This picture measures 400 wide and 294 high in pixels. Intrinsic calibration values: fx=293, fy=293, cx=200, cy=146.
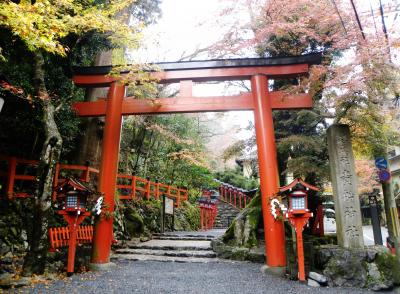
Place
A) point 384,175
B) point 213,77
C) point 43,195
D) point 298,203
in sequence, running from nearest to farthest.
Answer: point 43,195 < point 298,203 < point 384,175 < point 213,77

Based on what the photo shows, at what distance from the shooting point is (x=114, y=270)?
23.8ft

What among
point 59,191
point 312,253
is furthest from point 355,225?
point 59,191

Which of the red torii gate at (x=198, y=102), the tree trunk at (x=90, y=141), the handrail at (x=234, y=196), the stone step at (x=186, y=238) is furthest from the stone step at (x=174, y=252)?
the handrail at (x=234, y=196)

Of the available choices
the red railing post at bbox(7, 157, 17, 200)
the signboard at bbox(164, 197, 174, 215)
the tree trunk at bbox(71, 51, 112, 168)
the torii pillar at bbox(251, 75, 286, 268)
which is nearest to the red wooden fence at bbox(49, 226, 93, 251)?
the red railing post at bbox(7, 157, 17, 200)

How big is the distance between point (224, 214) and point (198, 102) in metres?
13.7

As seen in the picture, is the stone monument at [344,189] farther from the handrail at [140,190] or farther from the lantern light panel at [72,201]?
the handrail at [140,190]

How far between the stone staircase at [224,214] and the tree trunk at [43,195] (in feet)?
44.8

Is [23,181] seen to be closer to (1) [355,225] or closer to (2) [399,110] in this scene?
(1) [355,225]

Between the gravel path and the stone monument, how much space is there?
1156 mm

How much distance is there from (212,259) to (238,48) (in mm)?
7161

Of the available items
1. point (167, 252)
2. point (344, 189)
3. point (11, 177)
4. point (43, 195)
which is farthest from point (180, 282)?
point (11, 177)

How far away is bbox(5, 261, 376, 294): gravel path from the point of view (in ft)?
18.4

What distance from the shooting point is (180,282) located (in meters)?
6.22

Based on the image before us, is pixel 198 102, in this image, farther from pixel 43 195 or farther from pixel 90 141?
pixel 90 141
